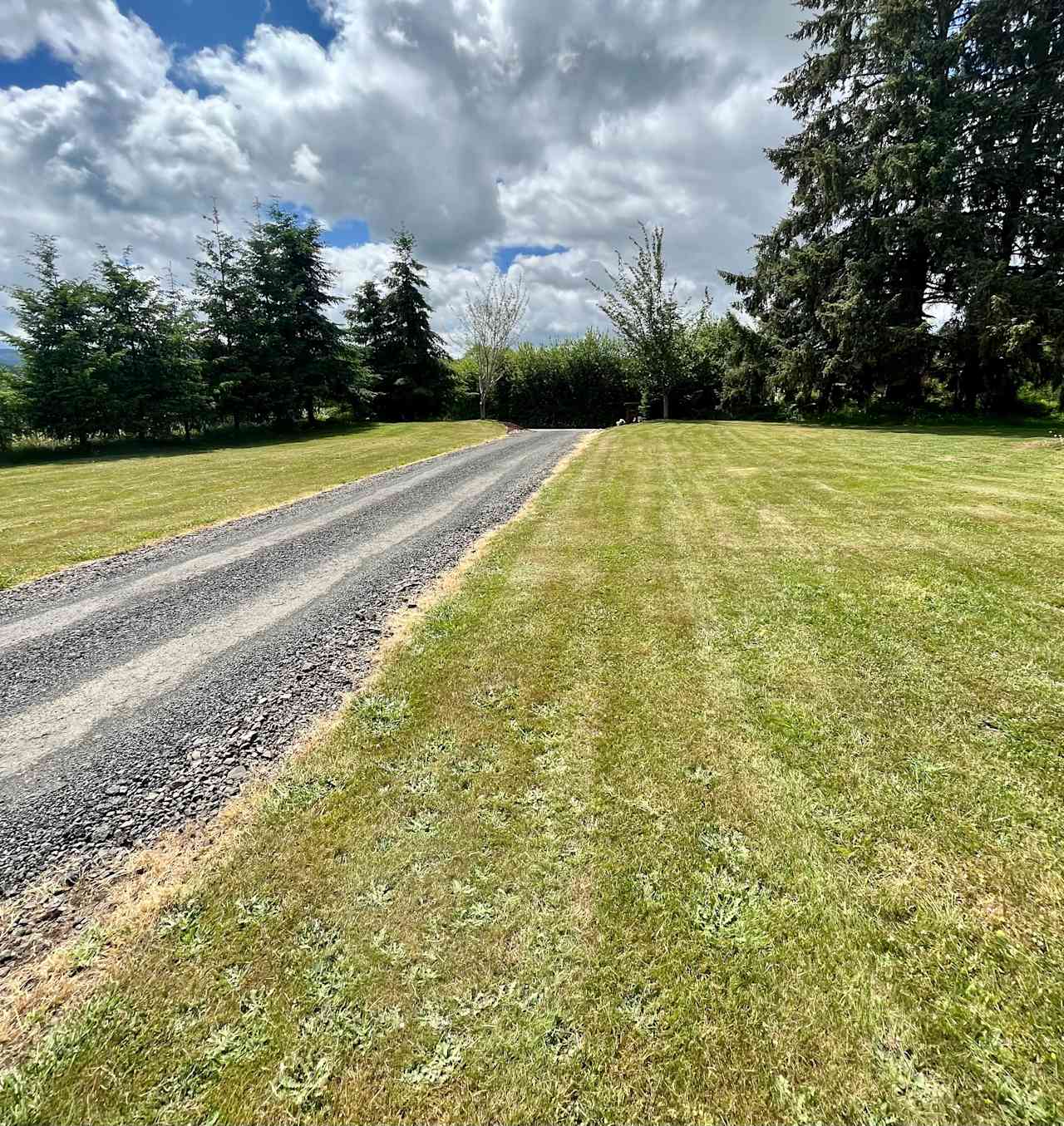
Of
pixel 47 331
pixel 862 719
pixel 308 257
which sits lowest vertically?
pixel 862 719

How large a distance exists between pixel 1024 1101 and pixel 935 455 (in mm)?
13108

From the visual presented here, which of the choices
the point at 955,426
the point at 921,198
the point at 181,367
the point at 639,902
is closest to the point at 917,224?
the point at 921,198

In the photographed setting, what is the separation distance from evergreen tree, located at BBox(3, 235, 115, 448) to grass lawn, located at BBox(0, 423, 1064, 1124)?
23217 millimetres

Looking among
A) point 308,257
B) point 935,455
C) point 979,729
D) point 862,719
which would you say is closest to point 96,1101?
point 862,719

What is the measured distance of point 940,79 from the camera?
53.0ft

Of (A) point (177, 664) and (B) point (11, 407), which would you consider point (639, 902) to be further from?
(B) point (11, 407)

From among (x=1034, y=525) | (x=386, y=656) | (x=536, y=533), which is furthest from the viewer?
(x=536, y=533)

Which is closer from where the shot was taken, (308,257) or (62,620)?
(62,620)

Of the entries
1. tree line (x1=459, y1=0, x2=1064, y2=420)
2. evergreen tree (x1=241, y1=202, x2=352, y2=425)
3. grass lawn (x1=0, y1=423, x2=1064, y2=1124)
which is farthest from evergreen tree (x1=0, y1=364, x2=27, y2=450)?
tree line (x1=459, y1=0, x2=1064, y2=420)

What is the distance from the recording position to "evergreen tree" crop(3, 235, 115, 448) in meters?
18.6

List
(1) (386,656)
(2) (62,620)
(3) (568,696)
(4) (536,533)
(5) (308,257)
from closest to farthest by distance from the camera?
(3) (568,696), (1) (386,656), (2) (62,620), (4) (536,533), (5) (308,257)

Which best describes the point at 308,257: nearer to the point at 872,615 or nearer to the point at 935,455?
the point at 935,455

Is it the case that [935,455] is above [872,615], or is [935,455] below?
above

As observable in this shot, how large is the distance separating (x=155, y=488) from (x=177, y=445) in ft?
39.4
